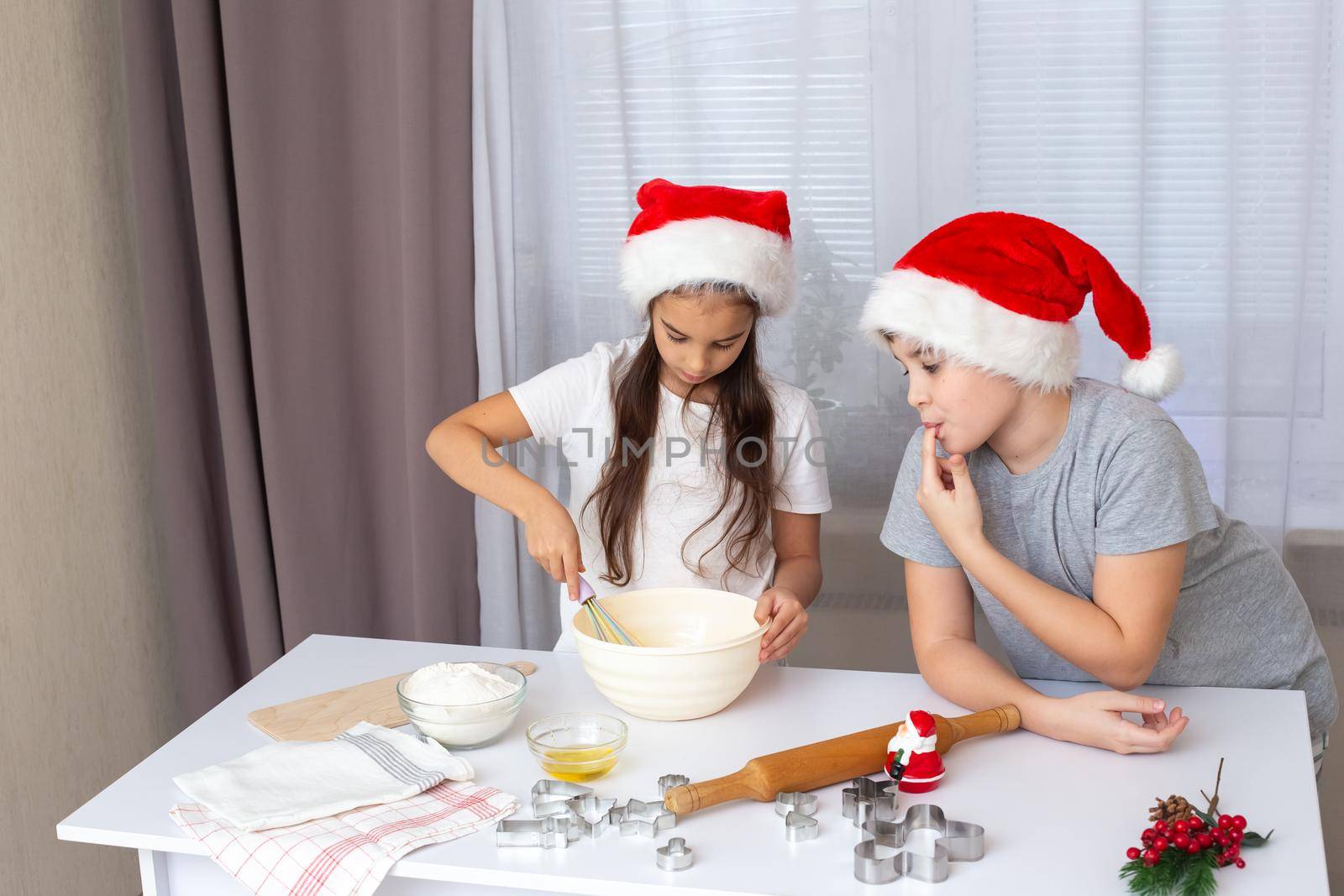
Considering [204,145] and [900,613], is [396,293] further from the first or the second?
[900,613]

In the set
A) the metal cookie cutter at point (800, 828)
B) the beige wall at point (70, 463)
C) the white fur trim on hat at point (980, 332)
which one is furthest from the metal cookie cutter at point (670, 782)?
the beige wall at point (70, 463)

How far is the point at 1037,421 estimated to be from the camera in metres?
1.45

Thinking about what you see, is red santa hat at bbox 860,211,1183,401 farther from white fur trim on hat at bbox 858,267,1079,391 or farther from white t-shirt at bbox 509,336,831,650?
white t-shirt at bbox 509,336,831,650

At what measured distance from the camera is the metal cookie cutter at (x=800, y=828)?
1094mm

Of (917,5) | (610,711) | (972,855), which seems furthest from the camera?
(917,5)

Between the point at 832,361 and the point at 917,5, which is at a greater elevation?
the point at 917,5

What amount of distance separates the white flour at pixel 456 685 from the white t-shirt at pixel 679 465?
502 mm

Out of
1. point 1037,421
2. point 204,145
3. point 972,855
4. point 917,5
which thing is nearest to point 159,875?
point 972,855

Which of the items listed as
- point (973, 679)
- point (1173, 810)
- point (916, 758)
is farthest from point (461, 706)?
point (1173, 810)

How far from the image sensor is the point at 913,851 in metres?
1.08

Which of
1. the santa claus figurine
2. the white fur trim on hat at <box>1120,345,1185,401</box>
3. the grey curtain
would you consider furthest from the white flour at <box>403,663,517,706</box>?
the grey curtain

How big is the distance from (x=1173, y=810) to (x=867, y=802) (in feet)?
0.86

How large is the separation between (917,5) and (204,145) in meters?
1.36

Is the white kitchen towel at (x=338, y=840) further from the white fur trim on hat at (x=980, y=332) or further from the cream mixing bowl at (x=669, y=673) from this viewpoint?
the white fur trim on hat at (x=980, y=332)
